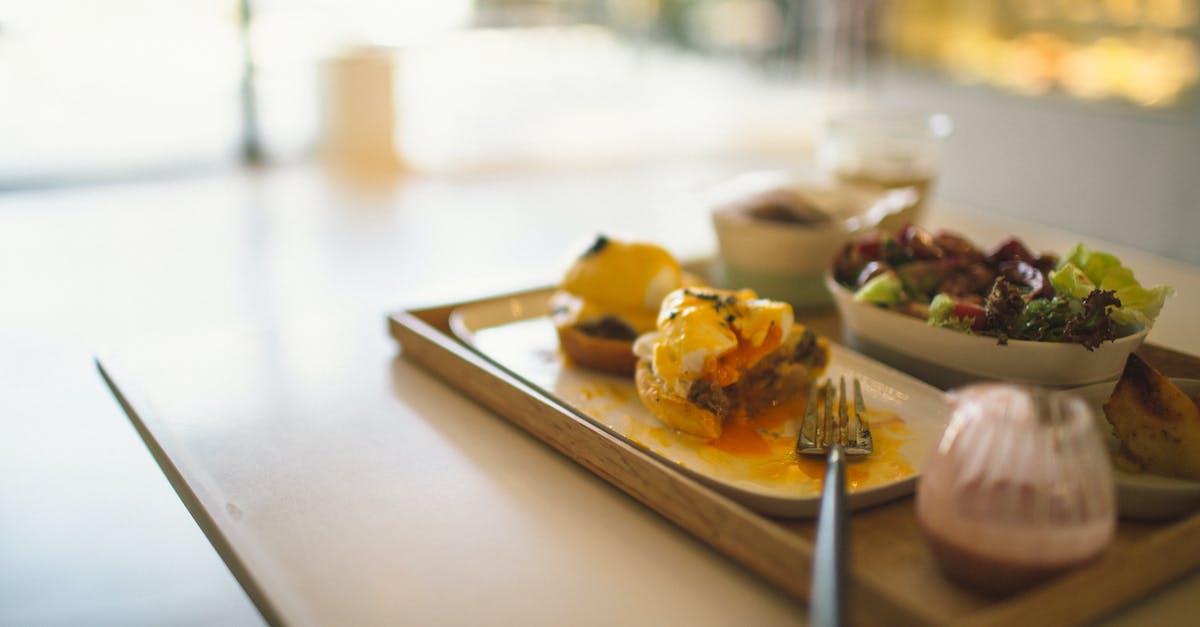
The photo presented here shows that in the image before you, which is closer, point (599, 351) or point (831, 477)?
point (831, 477)

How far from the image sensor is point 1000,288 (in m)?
0.88

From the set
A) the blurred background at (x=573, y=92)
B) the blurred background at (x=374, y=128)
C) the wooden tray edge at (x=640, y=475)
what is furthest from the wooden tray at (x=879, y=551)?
the blurred background at (x=573, y=92)

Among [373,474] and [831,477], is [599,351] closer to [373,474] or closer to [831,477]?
[373,474]

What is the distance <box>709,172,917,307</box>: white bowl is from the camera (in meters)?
1.13

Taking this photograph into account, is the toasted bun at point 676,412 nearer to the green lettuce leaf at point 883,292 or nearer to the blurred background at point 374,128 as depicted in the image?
the green lettuce leaf at point 883,292

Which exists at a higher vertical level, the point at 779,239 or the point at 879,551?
the point at 779,239

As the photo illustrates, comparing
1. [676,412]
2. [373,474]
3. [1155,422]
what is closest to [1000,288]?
[1155,422]

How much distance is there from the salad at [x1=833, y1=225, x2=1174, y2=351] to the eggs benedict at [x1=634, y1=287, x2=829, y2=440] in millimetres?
147

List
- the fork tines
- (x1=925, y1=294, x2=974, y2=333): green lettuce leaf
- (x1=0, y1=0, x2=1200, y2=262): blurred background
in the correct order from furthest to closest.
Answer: (x1=0, y1=0, x2=1200, y2=262): blurred background, (x1=925, y1=294, x2=974, y2=333): green lettuce leaf, the fork tines

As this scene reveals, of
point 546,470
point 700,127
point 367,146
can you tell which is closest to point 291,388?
point 546,470

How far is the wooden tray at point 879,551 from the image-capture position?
0.58 m

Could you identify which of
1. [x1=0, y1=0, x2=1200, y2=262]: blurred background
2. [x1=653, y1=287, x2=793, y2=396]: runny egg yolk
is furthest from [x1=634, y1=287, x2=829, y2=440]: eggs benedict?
[x1=0, y1=0, x2=1200, y2=262]: blurred background

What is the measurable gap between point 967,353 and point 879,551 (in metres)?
0.28

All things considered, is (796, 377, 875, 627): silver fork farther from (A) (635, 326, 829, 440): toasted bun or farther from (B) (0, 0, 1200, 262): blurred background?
(B) (0, 0, 1200, 262): blurred background
